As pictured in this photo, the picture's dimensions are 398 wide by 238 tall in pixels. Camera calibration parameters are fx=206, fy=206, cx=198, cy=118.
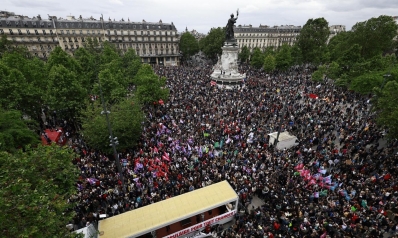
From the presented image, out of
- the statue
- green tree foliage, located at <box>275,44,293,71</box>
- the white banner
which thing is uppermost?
the statue

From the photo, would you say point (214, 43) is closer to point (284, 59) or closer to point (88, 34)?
point (284, 59)

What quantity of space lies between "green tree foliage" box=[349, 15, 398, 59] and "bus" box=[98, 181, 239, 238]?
177 ft

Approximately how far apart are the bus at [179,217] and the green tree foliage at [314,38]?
54.5 m

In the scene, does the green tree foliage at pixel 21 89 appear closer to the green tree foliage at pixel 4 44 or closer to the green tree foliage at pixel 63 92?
the green tree foliage at pixel 63 92

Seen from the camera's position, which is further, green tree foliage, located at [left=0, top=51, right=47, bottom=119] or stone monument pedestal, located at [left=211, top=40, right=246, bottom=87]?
stone monument pedestal, located at [left=211, top=40, right=246, bottom=87]

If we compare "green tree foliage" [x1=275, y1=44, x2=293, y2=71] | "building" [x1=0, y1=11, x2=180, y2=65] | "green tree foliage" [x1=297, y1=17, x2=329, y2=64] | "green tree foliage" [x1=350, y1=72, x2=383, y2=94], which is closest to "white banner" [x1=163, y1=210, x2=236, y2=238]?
"green tree foliage" [x1=350, y1=72, x2=383, y2=94]

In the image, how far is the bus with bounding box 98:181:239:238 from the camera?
12.6 meters

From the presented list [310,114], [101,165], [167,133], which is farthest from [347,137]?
[101,165]

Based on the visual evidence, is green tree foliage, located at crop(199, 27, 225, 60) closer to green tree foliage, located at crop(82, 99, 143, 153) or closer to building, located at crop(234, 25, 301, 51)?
building, located at crop(234, 25, 301, 51)

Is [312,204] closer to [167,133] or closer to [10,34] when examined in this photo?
[167,133]

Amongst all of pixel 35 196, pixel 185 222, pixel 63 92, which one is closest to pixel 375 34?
pixel 185 222

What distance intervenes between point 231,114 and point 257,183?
14252 mm

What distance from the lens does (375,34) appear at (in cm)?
4625

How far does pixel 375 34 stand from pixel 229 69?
33.6 meters
